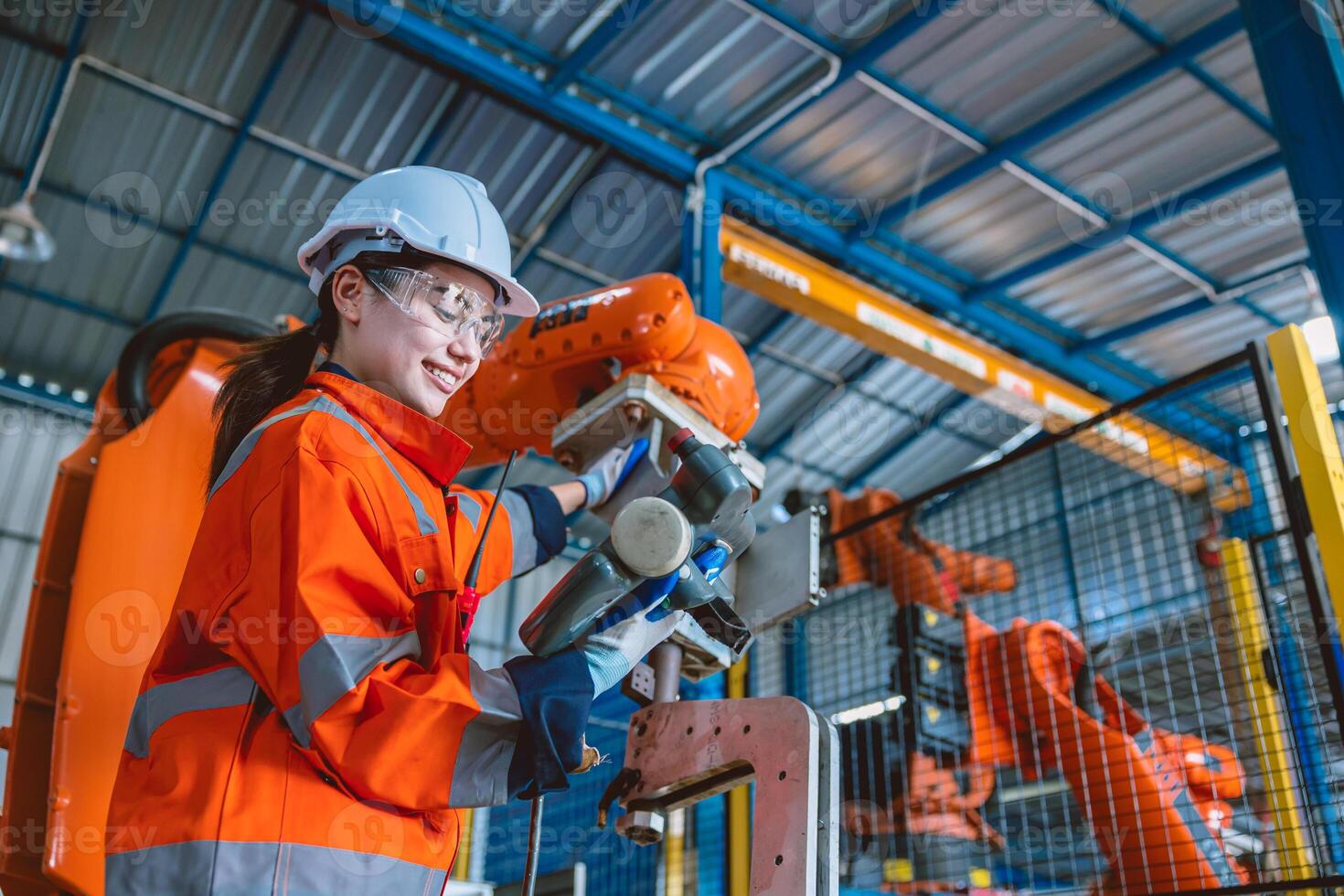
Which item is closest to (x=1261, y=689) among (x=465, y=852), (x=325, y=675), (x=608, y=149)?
(x=325, y=675)

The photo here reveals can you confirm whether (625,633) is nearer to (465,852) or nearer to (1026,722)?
(1026,722)

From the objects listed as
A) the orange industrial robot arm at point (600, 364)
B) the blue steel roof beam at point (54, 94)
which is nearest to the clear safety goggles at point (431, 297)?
the orange industrial robot arm at point (600, 364)

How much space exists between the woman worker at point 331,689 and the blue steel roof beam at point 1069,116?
8119 millimetres

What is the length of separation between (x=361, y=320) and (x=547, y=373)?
1041mm

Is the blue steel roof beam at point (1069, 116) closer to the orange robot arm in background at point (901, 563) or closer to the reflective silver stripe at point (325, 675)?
the orange robot arm in background at point (901, 563)

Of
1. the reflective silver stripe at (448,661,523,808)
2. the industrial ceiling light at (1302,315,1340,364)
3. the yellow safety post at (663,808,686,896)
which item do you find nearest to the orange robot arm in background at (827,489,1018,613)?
the yellow safety post at (663,808,686,896)

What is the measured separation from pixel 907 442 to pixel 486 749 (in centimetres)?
1323

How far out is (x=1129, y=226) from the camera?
32.1 ft

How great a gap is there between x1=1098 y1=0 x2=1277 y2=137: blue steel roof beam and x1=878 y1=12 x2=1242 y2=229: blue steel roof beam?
0.14m

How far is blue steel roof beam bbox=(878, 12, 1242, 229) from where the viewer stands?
7770 millimetres

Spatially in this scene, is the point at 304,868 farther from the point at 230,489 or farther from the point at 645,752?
the point at 645,752

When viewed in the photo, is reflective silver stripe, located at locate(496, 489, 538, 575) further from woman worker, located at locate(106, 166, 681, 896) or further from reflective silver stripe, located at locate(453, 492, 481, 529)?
woman worker, located at locate(106, 166, 681, 896)

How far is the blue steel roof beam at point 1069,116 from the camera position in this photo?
7.77m

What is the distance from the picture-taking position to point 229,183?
926 centimetres
